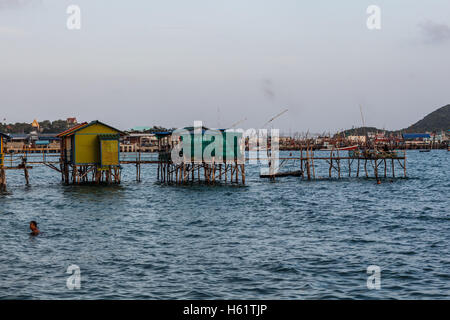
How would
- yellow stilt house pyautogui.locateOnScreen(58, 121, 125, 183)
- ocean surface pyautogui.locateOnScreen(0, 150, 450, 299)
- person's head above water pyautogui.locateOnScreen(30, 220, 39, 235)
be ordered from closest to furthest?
ocean surface pyautogui.locateOnScreen(0, 150, 450, 299), person's head above water pyautogui.locateOnScreen(30, 220, 39, 235), yellow stilt house pyautogui.locateOnScreen(58, 121, 125, 183)

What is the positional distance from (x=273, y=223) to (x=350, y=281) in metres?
13.3

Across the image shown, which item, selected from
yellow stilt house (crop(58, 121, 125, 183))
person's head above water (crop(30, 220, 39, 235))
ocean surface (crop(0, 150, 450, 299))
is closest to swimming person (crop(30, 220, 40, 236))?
person's head above water (crop(30, 220, 39, 235))

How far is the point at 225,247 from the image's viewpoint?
23641 millimetres

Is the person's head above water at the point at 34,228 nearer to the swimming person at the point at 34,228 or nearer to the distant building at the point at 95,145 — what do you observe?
the swimming person at the point at 34,228

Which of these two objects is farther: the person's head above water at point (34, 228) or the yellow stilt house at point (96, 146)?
the yellow stilt house at point (96, 146)

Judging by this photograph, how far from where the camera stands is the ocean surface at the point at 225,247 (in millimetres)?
17297

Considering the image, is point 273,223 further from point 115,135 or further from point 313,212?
point 115,135

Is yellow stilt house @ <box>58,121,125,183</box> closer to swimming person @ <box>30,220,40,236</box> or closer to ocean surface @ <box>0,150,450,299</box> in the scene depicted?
ocean surface @ <box>0,150,450,299</box>

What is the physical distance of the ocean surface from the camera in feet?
56.7

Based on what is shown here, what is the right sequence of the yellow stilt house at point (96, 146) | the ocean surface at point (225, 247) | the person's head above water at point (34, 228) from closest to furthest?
the ocean surface at point (225, 247), the person's head above water at point (34, 228), the yellow stilt house at point (96, 146)

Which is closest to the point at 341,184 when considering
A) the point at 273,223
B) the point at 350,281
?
the point at 273,223

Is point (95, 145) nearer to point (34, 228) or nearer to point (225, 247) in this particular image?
point (34, 228)

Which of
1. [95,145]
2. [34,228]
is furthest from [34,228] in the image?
[95,145]

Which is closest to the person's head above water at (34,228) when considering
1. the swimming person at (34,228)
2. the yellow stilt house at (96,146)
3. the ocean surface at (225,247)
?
the swimming person at (34,228)
